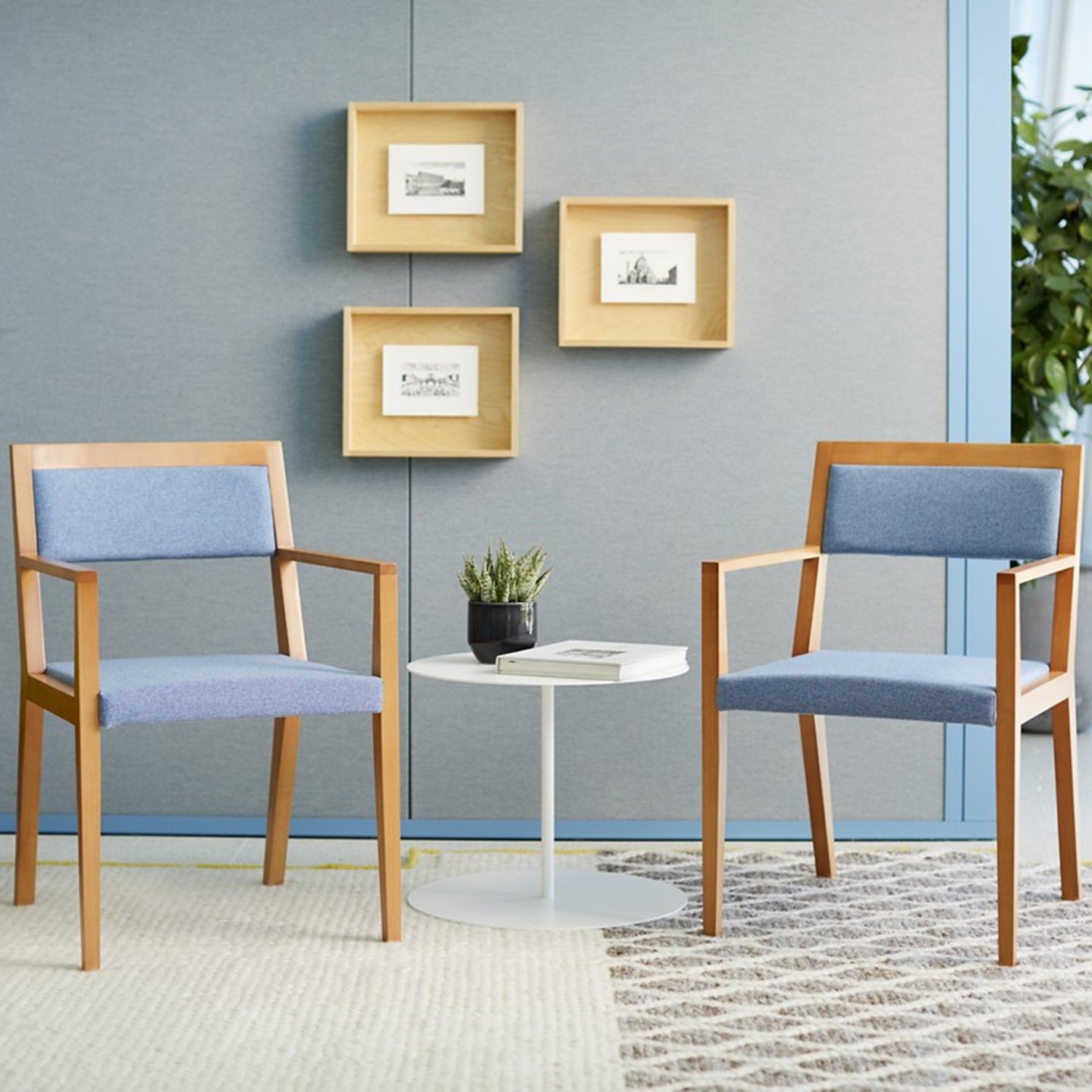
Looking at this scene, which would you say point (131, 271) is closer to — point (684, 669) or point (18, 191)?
point (18, 191)

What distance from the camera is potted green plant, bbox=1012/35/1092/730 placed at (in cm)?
455

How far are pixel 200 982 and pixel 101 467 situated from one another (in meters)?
1.01

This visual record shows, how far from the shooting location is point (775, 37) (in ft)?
10.9

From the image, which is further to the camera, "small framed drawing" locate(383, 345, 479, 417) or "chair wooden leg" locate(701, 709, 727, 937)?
"small framed drawing" locate(383, 345, 479, 417)

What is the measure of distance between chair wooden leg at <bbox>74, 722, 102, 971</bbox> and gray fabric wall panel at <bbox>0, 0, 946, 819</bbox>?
3.17 feet

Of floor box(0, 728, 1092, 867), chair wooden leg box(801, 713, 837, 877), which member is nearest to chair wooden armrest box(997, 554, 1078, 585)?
chair wooden leg box(801, 713, 837, 877)

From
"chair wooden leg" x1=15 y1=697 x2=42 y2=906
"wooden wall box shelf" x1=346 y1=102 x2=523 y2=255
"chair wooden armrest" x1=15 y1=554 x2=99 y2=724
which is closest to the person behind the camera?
"chair wooden armrest" x1=15 y1=554 x2=99 y2=724

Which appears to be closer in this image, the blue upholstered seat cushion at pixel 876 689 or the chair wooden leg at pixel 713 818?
the blue upholstered seat cushion at pixel 876 689

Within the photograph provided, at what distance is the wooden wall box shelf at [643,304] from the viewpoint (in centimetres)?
332

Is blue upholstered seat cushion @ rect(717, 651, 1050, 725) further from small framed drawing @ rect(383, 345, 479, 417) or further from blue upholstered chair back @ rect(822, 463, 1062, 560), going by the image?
small framed drawing @ rect(383, 345, 479, 417)

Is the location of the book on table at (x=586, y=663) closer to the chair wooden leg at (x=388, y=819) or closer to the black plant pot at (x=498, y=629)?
the black plant pot at (x=498, y=629)

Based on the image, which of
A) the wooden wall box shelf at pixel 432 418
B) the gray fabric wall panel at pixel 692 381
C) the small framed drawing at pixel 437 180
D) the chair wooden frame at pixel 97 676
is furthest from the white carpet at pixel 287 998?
the small framed drawing at pixel 437 180

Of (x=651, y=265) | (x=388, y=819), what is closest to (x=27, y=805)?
(x=388, y=819)

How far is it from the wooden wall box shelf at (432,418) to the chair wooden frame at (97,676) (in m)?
0.36
